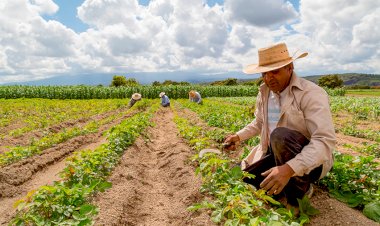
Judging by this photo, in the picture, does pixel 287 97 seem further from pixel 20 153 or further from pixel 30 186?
pixel 20 153

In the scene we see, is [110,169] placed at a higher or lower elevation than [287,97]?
lower

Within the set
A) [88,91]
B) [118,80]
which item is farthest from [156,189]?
[118,80]

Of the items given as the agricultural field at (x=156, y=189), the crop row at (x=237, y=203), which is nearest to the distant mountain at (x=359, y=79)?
the agricultural field at (x=156, y=189)

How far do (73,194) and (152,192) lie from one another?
167 cm

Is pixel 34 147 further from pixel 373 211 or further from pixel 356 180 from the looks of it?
pixel 373 211

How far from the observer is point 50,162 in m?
6.47

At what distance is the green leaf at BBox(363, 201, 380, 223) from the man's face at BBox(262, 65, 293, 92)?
1.41 m

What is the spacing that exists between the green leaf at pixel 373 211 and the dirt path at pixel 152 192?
155 centimetres

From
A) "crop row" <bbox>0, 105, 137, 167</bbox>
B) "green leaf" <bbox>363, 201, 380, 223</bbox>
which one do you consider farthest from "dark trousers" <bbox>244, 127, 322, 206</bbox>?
"crop row" <bbox>0, 105, 137, 167</bbox>

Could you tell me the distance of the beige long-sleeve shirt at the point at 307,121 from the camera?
2.84 metres

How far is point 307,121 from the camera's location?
309cm

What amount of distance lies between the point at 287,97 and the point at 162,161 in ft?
11.2

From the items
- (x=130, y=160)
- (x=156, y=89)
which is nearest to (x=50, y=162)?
(x=130, y=160)

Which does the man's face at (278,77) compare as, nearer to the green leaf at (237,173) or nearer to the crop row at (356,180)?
the green leaf at (237,173)
